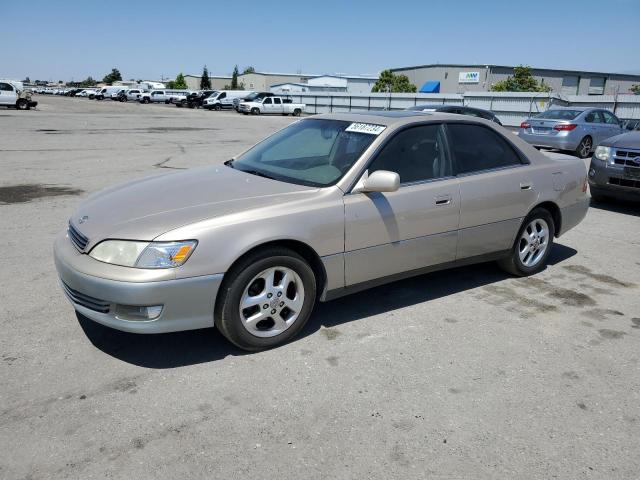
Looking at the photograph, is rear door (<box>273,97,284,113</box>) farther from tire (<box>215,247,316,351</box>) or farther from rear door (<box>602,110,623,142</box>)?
tire (<box>215,247,316,351</box>)

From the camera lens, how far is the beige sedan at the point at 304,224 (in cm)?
324

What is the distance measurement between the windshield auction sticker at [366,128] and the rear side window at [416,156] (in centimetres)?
13

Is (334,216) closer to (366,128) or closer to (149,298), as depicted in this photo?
(366,128)

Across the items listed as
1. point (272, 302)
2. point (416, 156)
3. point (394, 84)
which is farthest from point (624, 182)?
point (394, 84)

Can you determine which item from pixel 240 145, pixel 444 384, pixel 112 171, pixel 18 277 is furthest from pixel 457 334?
pixel 240 145

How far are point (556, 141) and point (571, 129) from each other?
481mm

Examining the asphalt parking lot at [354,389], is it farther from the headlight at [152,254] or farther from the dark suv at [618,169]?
the dark suv at [618,169]

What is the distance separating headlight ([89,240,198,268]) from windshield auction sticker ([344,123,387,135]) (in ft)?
5.67

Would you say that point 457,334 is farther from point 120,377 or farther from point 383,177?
point 120,377

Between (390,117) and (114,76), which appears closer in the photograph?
(390,117)

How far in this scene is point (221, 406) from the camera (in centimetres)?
300

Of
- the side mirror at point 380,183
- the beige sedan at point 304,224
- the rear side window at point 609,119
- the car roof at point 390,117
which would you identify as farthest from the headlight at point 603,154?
the rear side window at point 609,119

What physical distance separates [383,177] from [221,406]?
6.00 ft

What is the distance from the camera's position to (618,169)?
26.3 feet
